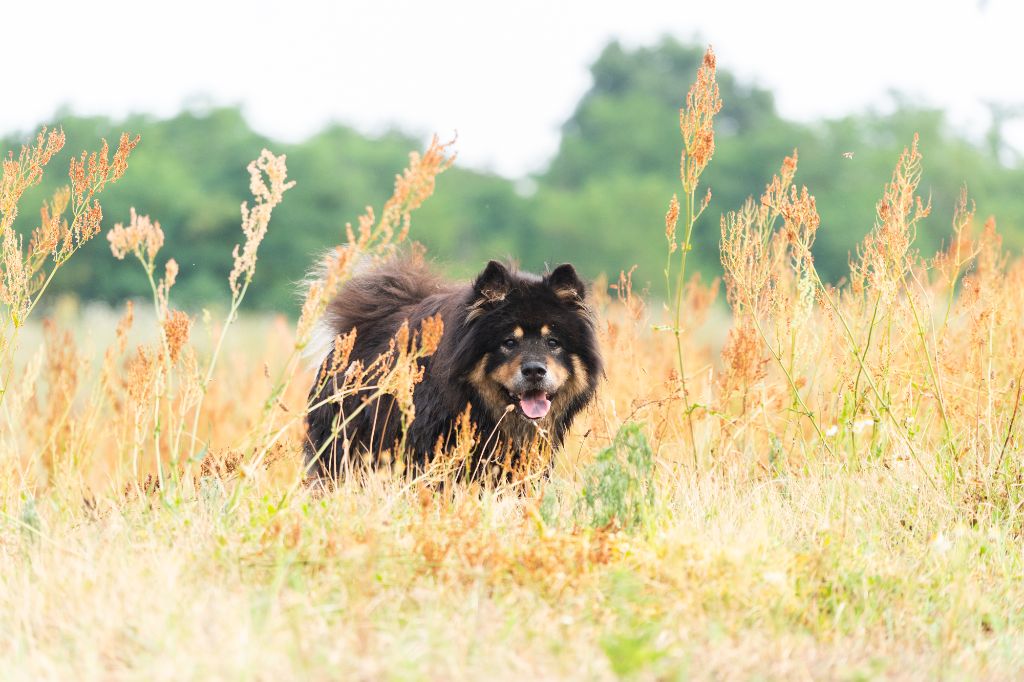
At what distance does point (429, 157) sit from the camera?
4.13 meters

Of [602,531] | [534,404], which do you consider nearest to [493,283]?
[534,404]

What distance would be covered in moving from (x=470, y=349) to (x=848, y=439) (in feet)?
6.44

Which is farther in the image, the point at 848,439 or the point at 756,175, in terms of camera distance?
the point at 756,175

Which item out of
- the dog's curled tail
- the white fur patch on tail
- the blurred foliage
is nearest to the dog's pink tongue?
the dog's curled tail

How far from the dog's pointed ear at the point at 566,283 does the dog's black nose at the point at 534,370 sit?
0.49 m

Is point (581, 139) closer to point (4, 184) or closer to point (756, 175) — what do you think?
point (756, 175)

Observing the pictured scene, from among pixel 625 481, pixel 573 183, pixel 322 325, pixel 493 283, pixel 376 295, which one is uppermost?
pixel 493 283

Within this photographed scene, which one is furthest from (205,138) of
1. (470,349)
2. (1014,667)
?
(1014,667)

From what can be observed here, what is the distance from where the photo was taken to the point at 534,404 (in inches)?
242

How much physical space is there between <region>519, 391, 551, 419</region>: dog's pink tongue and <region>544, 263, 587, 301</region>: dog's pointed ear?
1.83ft

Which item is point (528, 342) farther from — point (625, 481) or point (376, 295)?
point (625, 481)

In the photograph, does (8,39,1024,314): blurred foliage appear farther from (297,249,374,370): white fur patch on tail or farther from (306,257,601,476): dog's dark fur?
(306,257,601,476): dog's dark fur

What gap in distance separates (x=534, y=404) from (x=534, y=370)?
235 millimetres

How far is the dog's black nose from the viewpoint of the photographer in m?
5.98
